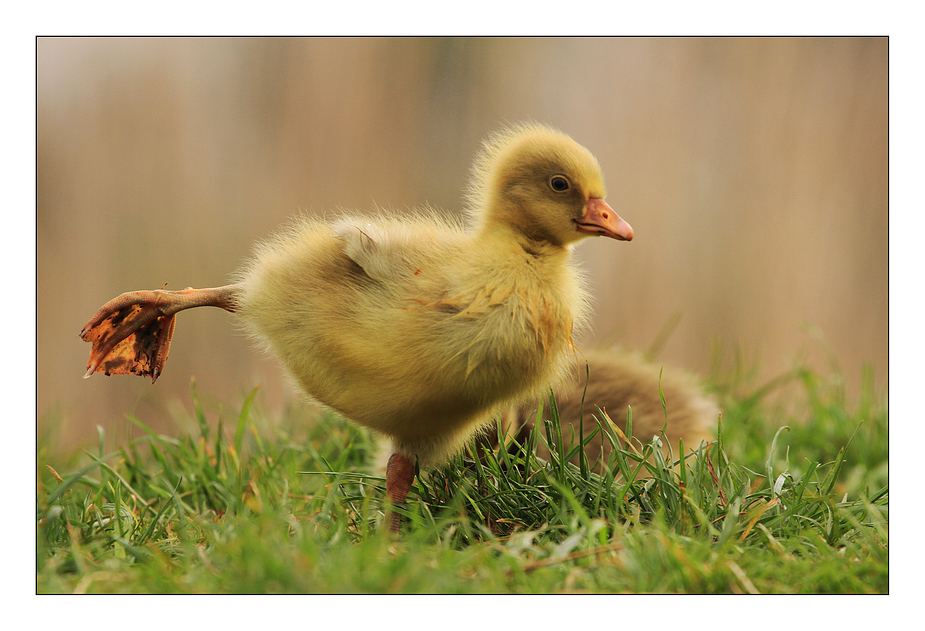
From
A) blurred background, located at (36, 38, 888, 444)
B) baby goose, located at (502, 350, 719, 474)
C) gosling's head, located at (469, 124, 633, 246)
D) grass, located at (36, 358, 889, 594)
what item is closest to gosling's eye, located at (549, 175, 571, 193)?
gosling's head, located at (469, 124, 633, 246)

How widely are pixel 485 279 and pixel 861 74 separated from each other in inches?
141

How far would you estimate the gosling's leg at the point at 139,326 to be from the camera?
59.6 inches

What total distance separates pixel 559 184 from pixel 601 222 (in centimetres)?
11

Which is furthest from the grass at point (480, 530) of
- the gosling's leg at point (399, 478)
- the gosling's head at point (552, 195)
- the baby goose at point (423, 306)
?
the gosling's head at point (552, 195)

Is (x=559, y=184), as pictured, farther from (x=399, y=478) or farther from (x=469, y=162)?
(x=469, y=162)

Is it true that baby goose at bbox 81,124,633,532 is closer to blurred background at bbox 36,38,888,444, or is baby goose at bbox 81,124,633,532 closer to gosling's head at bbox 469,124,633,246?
gosling's head at bbox 469,124,633,246

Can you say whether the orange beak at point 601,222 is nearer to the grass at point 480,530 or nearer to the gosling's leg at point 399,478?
the grass at point 480,530

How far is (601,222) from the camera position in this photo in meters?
1.48

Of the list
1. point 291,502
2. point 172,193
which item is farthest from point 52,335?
point 291,502

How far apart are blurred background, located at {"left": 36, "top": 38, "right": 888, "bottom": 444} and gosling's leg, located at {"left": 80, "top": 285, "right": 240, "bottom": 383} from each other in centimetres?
221

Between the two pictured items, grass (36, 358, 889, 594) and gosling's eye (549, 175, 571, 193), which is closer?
grass (36, 358, 889, 594)

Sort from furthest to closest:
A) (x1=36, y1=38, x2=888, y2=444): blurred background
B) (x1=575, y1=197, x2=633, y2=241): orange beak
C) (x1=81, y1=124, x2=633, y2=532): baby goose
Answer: (x1=36, y1=38, x2=888, y2=444): blurred background < (x1=575, y1=197, x2=633, y2=241): orange beak < (x1=81, y1=124, x2=633, y2=532): baby goose

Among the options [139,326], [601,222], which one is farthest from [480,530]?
[139,326]

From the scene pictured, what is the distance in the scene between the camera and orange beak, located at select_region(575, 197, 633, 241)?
4.87ft
